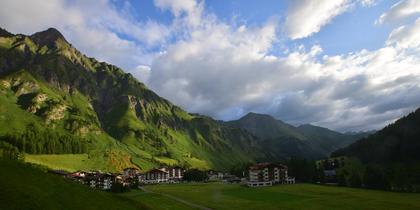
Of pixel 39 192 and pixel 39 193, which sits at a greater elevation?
pixel 39 192

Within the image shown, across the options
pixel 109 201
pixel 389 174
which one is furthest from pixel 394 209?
pixel 389 174

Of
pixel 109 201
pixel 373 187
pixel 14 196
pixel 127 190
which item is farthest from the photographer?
pixel 373 187

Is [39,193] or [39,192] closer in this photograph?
[39,193]

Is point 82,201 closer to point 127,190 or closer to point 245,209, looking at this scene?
point 245,209

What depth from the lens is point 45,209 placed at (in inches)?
1891

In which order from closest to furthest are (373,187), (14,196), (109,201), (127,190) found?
1. (14,196)
2. (109,201)
3. (127,190)
4. (373,187)

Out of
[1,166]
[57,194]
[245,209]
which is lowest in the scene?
[245,209]

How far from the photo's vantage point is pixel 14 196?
46.6 m

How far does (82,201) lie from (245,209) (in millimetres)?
58051

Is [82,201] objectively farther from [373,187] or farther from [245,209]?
[373,187]

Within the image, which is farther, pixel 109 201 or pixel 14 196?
pixel 109 201

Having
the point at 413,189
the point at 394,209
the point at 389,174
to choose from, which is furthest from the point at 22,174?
the point at 389,174

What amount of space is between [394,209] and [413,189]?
86.6 metres

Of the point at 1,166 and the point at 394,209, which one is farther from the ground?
the point at 1,166
